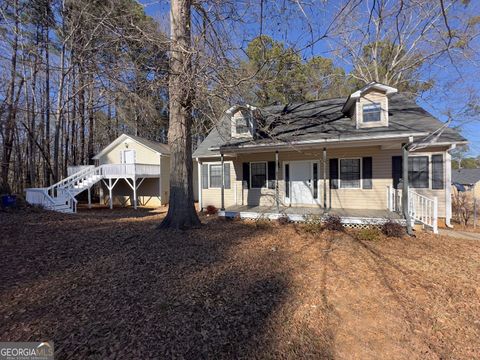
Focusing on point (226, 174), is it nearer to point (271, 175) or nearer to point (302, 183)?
point (271, 175)

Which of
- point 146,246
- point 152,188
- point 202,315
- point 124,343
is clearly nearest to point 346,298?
point 202,315

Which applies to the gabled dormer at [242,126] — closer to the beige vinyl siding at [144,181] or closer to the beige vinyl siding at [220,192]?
the beige vinyl siding at [220,192]

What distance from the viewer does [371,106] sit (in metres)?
9.44

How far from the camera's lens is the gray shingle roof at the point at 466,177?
33.1 meters

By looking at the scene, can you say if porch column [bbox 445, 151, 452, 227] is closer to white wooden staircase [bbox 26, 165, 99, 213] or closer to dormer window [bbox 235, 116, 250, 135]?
dormer window [bbox 235, 116, 250, 135]

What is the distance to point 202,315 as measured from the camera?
3.04 m

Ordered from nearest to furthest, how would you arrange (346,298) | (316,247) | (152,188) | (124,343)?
(124,343) < (346,298) < (316,247) < (152,188)

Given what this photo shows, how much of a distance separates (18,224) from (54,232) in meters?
1.86

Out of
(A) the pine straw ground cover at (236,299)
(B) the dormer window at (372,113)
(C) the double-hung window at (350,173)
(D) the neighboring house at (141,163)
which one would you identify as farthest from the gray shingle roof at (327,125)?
(D) the neighboring house at (141,163)

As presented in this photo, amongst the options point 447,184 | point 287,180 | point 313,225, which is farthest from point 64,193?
point 447,184

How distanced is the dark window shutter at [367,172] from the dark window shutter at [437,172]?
2.10 meters

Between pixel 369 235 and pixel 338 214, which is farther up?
pixel 338 214

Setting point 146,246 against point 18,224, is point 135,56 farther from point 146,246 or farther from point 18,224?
point 18,224

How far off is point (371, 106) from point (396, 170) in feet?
8.53
